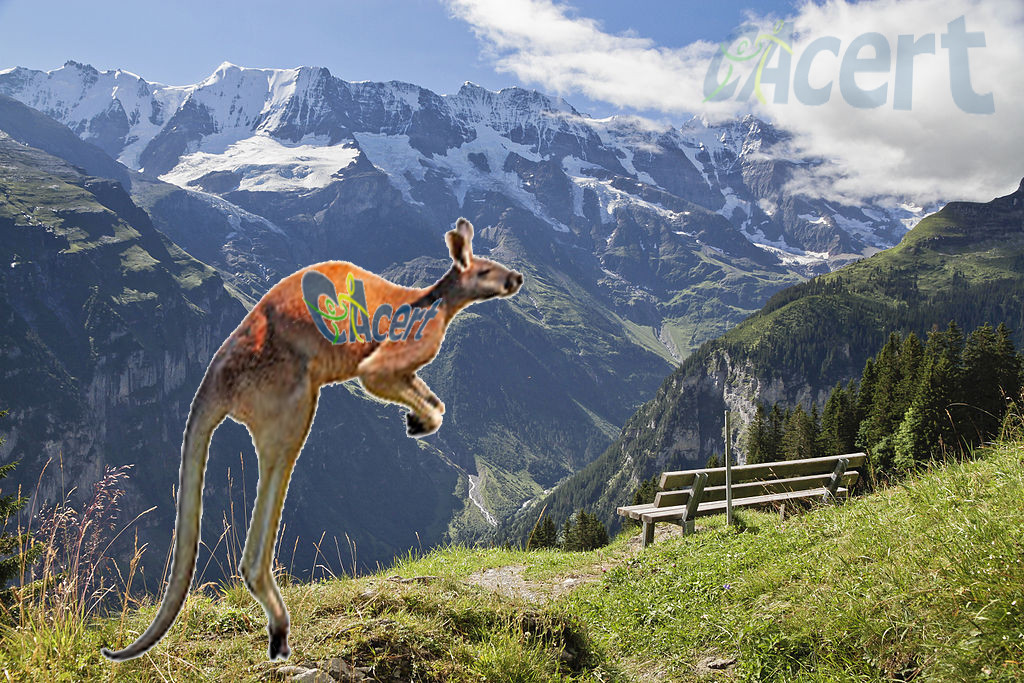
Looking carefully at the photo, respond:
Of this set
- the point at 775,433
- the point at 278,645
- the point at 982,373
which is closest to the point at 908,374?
the point at 982,373

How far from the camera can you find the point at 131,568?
16.0 ft

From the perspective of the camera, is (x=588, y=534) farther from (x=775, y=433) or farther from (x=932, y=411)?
(x=775, y=433)

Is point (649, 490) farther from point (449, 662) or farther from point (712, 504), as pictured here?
point (449, 662)

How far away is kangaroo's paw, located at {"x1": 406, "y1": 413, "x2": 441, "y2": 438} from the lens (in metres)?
3.56

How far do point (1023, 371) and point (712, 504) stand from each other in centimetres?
3459

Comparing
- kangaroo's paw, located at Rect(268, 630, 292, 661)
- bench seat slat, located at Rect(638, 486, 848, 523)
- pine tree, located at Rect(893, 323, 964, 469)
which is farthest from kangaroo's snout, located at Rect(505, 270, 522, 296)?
pine tree, located at Rect(893, 323, 964, 469)

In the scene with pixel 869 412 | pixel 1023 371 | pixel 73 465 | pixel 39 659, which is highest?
pixel 39 659

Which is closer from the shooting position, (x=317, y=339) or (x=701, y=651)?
(x=317, y=339)

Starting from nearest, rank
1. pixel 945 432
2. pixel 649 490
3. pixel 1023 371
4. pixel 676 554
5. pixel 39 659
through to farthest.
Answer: pixel 39 659 → pixel 676 554 → pixel 945 432 → pixel 1023 371 → pixel 649 490

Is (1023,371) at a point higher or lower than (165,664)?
lower

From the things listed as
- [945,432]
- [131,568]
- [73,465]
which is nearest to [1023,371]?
[945,432]

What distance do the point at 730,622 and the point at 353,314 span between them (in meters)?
6.06

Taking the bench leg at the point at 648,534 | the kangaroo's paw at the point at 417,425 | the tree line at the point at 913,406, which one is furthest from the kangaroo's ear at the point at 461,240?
the tree line at the point at 913,406

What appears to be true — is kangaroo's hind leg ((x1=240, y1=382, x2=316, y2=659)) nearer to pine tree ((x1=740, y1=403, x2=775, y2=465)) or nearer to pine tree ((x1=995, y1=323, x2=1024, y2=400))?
pine tree ((x1=995, y1=323, x2=1024, y2=400))
